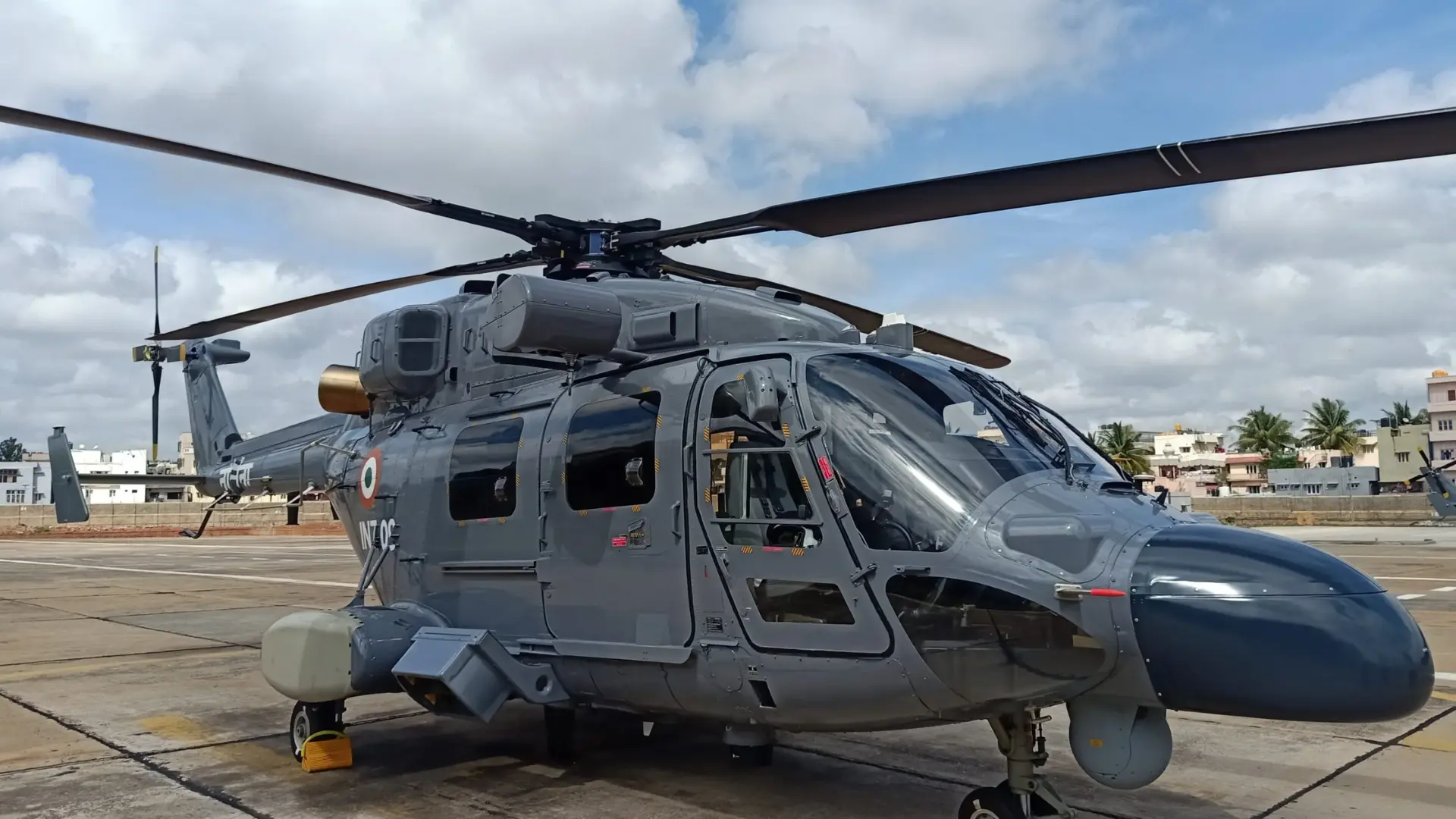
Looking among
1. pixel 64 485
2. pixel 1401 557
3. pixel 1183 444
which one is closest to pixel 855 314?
pixel 64 485

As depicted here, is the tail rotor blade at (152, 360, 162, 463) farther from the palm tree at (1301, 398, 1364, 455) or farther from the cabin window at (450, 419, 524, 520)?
the palm tree at (1301, 398, 1364, 455)

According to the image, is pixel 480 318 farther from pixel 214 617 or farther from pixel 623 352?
pixel 214 617

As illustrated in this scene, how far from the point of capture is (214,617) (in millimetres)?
16391

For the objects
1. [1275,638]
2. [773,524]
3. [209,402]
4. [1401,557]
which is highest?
[209,402]

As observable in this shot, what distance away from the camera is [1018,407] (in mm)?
5512

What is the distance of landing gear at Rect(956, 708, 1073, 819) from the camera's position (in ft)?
15.6

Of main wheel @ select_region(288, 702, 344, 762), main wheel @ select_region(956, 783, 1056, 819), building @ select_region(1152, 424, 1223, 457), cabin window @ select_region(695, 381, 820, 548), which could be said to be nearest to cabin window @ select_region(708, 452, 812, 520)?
cabin window @ select_region(695, 381, 820, 548)

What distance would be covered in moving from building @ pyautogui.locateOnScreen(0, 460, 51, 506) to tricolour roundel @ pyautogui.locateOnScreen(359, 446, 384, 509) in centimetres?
8660

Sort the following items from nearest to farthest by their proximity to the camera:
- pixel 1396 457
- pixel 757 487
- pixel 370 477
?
pixel 757 487 → pixel 370 477 → pixel 1396 457

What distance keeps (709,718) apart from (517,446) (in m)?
2.18

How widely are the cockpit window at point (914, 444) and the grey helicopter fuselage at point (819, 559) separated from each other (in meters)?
0.01

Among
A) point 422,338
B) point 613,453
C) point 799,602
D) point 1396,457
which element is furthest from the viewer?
point 1396,457

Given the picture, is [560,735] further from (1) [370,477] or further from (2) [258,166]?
(2) [258,166]

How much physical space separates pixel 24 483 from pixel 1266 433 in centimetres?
10993
